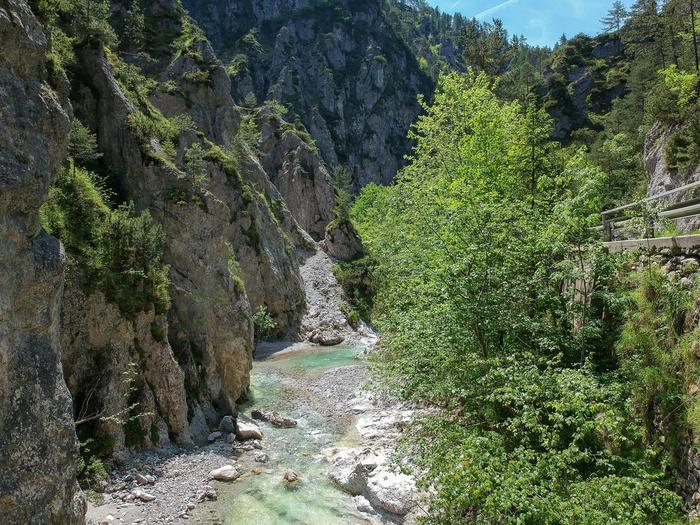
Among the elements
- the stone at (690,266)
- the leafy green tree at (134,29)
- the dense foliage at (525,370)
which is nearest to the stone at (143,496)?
the dense foliage at (525,370)

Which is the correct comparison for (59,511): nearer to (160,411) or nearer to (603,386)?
(160,411)

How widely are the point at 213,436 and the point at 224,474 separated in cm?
428

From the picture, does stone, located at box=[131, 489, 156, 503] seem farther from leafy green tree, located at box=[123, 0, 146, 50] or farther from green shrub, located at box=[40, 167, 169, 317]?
leafy green tree, located at box=[123, 0, 146, 50]

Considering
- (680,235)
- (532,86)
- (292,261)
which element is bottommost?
(680,235)

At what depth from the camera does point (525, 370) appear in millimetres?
10523

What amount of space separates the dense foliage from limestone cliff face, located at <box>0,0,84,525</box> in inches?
360

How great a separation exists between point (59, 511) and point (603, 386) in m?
13.2

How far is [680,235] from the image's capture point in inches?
413

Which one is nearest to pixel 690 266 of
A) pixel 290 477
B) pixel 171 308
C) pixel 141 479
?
pixel 290 477

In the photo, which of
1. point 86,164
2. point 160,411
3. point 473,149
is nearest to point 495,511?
point 160,411

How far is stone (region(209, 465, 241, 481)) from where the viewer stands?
651 inches

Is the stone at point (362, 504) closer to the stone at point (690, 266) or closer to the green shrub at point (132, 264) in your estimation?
the stone at point (690, 266)

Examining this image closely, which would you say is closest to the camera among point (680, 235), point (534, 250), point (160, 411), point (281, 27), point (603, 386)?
point (603, 386)

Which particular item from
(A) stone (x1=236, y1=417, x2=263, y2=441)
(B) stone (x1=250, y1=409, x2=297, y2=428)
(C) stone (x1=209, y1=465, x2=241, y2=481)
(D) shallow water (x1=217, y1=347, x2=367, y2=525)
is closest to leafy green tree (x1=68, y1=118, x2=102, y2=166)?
(A) stone (x1=236, y1=417, x2=263, y2=441)
